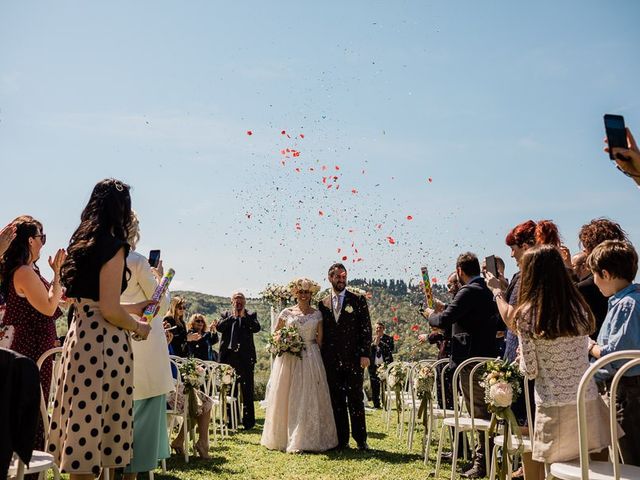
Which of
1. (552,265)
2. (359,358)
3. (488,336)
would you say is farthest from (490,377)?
(359,358)

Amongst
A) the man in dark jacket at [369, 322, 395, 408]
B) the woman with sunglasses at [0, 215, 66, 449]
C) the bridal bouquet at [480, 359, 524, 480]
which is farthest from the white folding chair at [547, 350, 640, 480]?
the man in dark jacket at [369, 322, 395, 408]

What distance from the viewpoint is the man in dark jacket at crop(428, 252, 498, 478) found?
706 centimetres

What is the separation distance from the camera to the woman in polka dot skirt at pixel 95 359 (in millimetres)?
4047

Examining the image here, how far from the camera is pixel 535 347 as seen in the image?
421cm

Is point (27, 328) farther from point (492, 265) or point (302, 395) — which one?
point (302, 395)

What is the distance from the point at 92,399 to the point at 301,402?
557 centimetres

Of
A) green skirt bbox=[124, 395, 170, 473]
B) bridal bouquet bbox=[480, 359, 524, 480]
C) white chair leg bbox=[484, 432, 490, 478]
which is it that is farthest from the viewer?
white chair leg bbox=[484, 432, 490, 478]

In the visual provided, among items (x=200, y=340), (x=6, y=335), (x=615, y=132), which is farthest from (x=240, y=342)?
(x=615, y=132)

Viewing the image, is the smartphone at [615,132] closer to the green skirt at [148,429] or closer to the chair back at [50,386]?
the chair back at [50,386]

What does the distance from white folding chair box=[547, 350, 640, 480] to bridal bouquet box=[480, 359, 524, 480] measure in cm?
78

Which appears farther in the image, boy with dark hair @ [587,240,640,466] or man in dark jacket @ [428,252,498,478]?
man in dark jacket @ [428,252,498,478]

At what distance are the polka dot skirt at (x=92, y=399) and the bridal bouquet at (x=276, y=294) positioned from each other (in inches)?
384

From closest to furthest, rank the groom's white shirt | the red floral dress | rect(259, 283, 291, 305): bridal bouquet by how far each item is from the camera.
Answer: the red floral dress → the groom's white shirt → rect(259, 283, 291, 305): bridal bouquet

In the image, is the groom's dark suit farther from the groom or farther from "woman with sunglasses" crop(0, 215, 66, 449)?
"woman with sunglasses" crop(0, 215, 66, 449)
